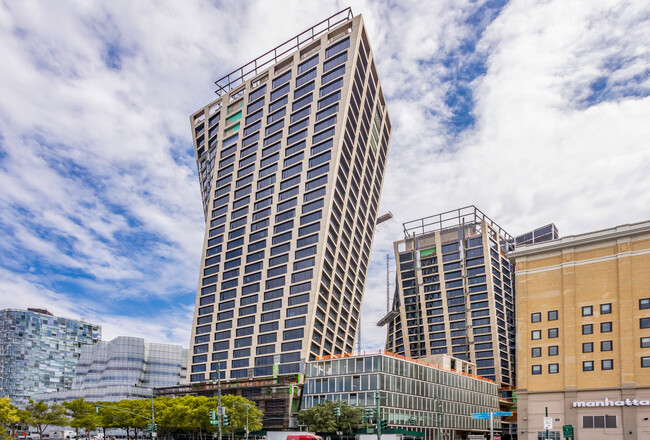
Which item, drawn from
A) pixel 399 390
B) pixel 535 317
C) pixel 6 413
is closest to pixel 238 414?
pixel 399 390

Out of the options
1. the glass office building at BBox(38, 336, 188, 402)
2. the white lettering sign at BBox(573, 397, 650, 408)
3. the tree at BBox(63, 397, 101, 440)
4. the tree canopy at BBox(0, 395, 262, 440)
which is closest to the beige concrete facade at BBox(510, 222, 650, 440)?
the white lettering sign at BBox(573, 397, 650, 408)

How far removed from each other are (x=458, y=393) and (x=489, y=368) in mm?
53742

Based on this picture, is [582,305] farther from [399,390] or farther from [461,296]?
[461,296]

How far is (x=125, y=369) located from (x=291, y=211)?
8022cm

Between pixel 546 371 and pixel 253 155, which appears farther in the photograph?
pixel 253 155

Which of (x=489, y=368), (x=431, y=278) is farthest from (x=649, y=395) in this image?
(x=431, y=278)

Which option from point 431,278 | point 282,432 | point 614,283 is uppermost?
point 431,278

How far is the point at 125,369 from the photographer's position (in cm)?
17300

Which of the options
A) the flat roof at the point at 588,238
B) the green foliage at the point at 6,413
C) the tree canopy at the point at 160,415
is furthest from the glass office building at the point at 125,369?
the flat roof at the point at 588,238

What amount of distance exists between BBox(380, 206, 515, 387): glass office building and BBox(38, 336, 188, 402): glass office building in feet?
259

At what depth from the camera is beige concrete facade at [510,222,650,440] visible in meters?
67.9

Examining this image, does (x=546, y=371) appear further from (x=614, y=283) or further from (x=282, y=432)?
(x=282, y=432)

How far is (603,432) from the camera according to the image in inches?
2682

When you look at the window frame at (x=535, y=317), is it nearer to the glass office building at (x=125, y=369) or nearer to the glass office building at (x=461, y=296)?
the glass office building at (x=461, y=296)
